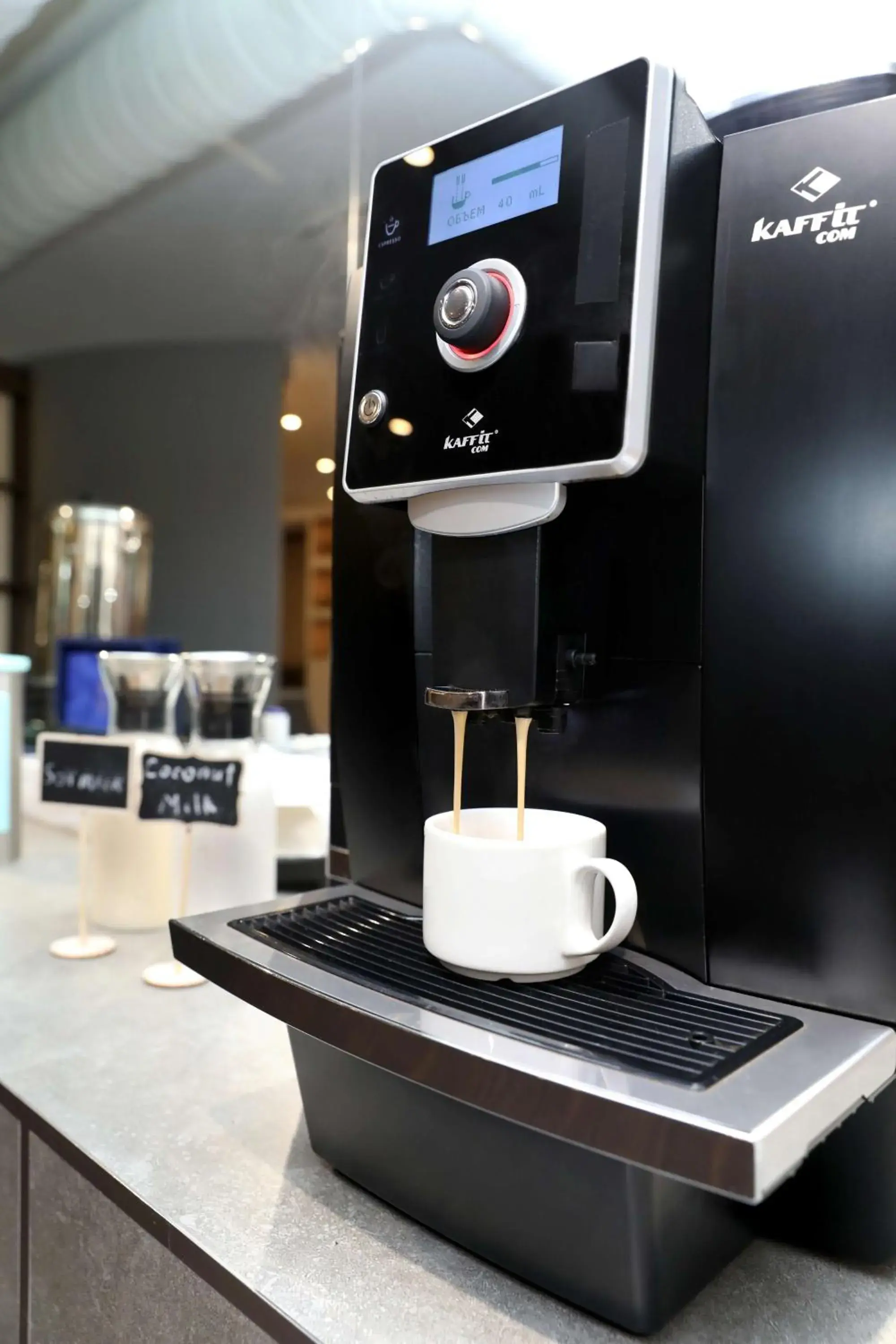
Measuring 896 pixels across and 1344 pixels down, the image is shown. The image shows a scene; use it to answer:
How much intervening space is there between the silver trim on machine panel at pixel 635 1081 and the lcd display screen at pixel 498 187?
374 millimetres

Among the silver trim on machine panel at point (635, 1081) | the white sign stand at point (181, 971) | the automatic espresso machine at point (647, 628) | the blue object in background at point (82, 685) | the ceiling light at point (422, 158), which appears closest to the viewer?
the silver trim on machine panel at point (635, 1081)

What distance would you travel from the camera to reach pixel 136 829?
989mm

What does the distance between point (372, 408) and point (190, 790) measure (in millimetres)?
474

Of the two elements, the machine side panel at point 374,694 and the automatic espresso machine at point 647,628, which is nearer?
the automatic espresso machine at point 647,628

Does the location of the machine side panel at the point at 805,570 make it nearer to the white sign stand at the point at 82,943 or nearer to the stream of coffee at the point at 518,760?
the stream of coffee at the point at 518,760

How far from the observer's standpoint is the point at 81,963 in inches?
36.4

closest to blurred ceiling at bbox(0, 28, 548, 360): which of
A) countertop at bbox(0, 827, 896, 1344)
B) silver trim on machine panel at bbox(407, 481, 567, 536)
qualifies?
silver trim on machine panel at bbox(407, 481, 567, 536)

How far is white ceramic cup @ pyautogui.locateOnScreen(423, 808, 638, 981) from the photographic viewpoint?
451mm

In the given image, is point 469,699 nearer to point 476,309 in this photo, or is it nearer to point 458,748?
point 458,748

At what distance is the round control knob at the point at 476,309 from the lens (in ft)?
1.53

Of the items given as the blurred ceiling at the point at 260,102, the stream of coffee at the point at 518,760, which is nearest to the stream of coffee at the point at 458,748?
the stream of coffee at the point at 518,760

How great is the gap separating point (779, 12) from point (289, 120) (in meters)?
1.84

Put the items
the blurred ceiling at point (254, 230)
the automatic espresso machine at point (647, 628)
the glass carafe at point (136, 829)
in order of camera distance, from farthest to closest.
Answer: the blurred ceiling at point (254, 230)
the glass carafe at point (136, 829)
the automatic espresso machine at point (647, 628)

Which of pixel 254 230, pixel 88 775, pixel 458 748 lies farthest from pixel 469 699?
pixel 254 230
